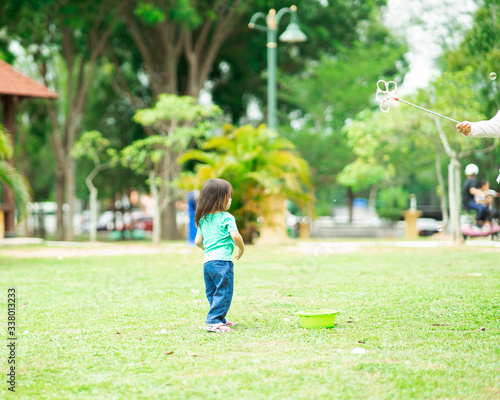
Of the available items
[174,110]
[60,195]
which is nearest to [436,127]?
[174,110]

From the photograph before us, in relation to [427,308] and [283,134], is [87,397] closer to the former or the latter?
[427,308]

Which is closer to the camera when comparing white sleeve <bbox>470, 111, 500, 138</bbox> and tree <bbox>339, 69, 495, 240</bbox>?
white sleeve <bbox>470, 111, 500, 138</bbox>

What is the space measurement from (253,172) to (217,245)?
36.0 feet

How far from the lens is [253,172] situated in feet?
56.1

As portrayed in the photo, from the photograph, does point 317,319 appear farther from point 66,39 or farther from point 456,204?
point 66,39

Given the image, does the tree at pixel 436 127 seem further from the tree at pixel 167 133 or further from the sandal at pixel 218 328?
the sandal at pixel 218 328

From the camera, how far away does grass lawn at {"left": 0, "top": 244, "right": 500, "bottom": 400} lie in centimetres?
420

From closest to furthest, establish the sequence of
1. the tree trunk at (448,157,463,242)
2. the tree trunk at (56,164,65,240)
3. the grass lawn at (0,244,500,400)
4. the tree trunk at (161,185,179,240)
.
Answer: the grass lawn at (0,244,500,400)
the tree trunk at (448,157,463,242)
the tree trunk at (56,164,65,240)
the tree trunk at (161,185,179,240)

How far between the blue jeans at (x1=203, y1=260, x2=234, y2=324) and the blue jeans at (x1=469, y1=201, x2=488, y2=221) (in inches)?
424

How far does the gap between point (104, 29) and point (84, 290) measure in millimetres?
17121

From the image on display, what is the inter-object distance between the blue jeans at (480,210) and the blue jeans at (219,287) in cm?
1077

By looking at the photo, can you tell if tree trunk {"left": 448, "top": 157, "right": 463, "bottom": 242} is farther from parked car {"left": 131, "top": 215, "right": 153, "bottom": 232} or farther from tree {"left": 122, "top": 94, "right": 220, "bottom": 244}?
parked car {"left": 131, "top": 215, "right": 153, "bottom": 232}

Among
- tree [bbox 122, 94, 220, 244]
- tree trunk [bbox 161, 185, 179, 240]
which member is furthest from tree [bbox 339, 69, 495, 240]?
tree trunk [bbox 161, 185, 179, 240]

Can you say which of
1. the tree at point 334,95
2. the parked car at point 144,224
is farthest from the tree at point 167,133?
the parked car at point 144,224
